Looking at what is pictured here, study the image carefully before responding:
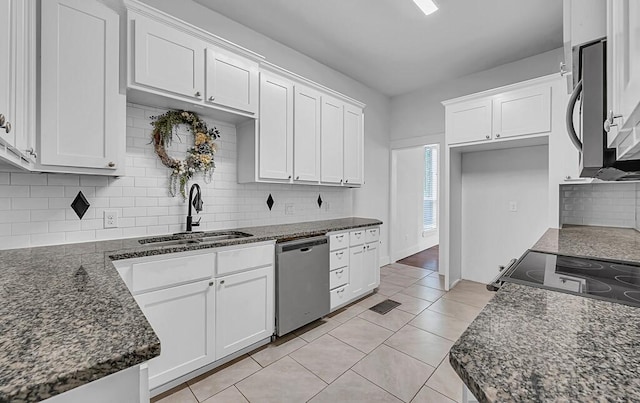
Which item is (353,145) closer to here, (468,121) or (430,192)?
(468,121)

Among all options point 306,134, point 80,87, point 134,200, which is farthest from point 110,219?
point 306,134

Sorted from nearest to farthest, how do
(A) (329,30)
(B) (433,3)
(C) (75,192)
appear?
(C) (75,192) < (B) (433,3) < (A) (329,30)

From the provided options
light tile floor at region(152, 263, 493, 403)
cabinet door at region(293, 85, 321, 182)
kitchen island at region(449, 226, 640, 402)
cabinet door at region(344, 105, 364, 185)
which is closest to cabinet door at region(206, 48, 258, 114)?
cabinet door at region(293, 85, 321, 182)

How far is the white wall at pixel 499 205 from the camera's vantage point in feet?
11.3

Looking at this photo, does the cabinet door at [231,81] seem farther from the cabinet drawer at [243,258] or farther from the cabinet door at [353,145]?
the cabinet door at [353,145]

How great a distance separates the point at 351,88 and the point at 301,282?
314cm

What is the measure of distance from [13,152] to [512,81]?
4.84 metres

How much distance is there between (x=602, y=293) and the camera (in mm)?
910

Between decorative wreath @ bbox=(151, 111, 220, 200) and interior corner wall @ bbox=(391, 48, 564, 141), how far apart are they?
331 cm

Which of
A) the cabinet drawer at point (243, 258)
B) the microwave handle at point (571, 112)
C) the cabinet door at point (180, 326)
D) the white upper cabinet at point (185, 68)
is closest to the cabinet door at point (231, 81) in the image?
the white upper cabinet at point (185, 68)

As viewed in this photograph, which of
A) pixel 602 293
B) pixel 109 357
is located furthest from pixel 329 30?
pixel 109 357

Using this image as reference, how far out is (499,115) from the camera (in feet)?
10.6

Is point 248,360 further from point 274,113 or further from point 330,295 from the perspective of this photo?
point 274,113

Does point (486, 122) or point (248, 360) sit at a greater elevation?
point (486, 122)
